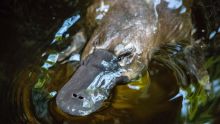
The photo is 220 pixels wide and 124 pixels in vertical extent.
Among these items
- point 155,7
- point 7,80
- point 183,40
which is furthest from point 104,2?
point 7,80

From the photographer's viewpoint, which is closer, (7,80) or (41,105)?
(41,105)

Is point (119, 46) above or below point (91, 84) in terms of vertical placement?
above

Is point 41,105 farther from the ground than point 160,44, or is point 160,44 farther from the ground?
point 160,44

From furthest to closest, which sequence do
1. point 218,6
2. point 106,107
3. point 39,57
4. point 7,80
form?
point 218,6, point 39,57, point 7,80, point 106,107

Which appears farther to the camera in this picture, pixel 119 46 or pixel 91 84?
pixel 119 46

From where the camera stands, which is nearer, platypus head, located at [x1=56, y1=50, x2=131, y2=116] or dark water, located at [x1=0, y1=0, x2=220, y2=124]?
platypus head, located at [x1=56, y1=50, x2=131, y2=116]

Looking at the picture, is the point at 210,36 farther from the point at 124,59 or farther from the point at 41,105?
the point at 41,105
